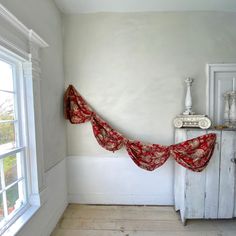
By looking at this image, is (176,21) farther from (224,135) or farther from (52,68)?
(52,68)

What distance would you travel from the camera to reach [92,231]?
6.61 feet

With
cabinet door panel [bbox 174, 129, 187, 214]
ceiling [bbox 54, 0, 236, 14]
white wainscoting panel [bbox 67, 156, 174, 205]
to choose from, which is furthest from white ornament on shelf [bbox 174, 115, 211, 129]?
ceiling [bbox 54, 0, 236, 14]

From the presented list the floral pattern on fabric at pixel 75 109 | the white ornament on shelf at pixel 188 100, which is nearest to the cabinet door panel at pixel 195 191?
the white ornament on shelf at pixel 188 100

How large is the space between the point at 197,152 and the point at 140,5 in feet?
6.77

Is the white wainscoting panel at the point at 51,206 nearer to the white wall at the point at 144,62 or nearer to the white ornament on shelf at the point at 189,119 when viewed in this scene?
the white wall at the point at 144,62

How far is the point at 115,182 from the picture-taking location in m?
2.54

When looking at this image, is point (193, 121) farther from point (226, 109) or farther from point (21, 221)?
point (21, 221)

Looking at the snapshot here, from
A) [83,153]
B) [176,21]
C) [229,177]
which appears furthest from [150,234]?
[176,21]

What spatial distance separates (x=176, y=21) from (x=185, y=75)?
779 millimetres

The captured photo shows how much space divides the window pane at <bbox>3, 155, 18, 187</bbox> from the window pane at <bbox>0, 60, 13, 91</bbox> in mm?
623

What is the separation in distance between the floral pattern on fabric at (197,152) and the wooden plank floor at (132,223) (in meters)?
0.75

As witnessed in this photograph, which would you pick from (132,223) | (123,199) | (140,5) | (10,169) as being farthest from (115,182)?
(140,5)

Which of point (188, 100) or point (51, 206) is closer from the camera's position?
point (51, 206)

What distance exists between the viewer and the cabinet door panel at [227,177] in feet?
6.68
